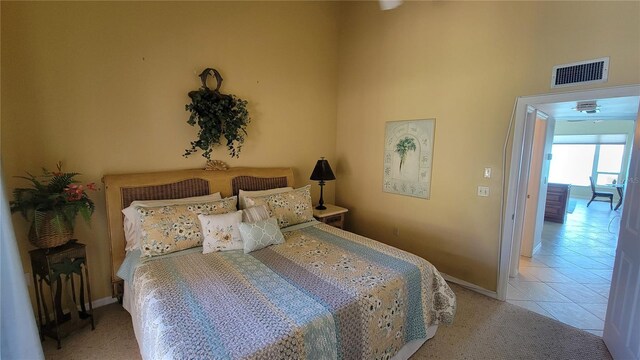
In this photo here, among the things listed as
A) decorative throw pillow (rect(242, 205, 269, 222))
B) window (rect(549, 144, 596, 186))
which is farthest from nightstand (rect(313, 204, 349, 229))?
window (rect(549, 144, 596, 186))

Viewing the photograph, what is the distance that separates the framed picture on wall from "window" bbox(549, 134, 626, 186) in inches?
278

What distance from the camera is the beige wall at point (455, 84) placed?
2143 mm

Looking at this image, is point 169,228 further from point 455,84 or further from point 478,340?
point 455,84

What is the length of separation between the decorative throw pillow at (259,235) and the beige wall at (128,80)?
1.07m

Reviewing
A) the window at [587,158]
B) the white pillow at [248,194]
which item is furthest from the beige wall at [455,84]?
the window at [587,158]

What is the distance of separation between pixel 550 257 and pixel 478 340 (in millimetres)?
2546

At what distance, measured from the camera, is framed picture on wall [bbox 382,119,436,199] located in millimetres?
3078

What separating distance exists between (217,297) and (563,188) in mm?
6491

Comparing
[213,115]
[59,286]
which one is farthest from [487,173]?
[59,286]

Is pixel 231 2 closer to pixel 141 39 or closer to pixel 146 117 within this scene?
pixel 141 39

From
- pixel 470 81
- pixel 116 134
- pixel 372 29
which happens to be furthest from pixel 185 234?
pixel 372 29

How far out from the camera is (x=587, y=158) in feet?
28.0

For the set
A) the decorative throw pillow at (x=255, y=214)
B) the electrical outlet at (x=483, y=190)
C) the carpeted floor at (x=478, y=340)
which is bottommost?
the carpeted floor at (x=478, y=340)

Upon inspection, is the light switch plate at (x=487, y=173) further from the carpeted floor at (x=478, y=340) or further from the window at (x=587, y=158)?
the window at (x=587, y=158)
